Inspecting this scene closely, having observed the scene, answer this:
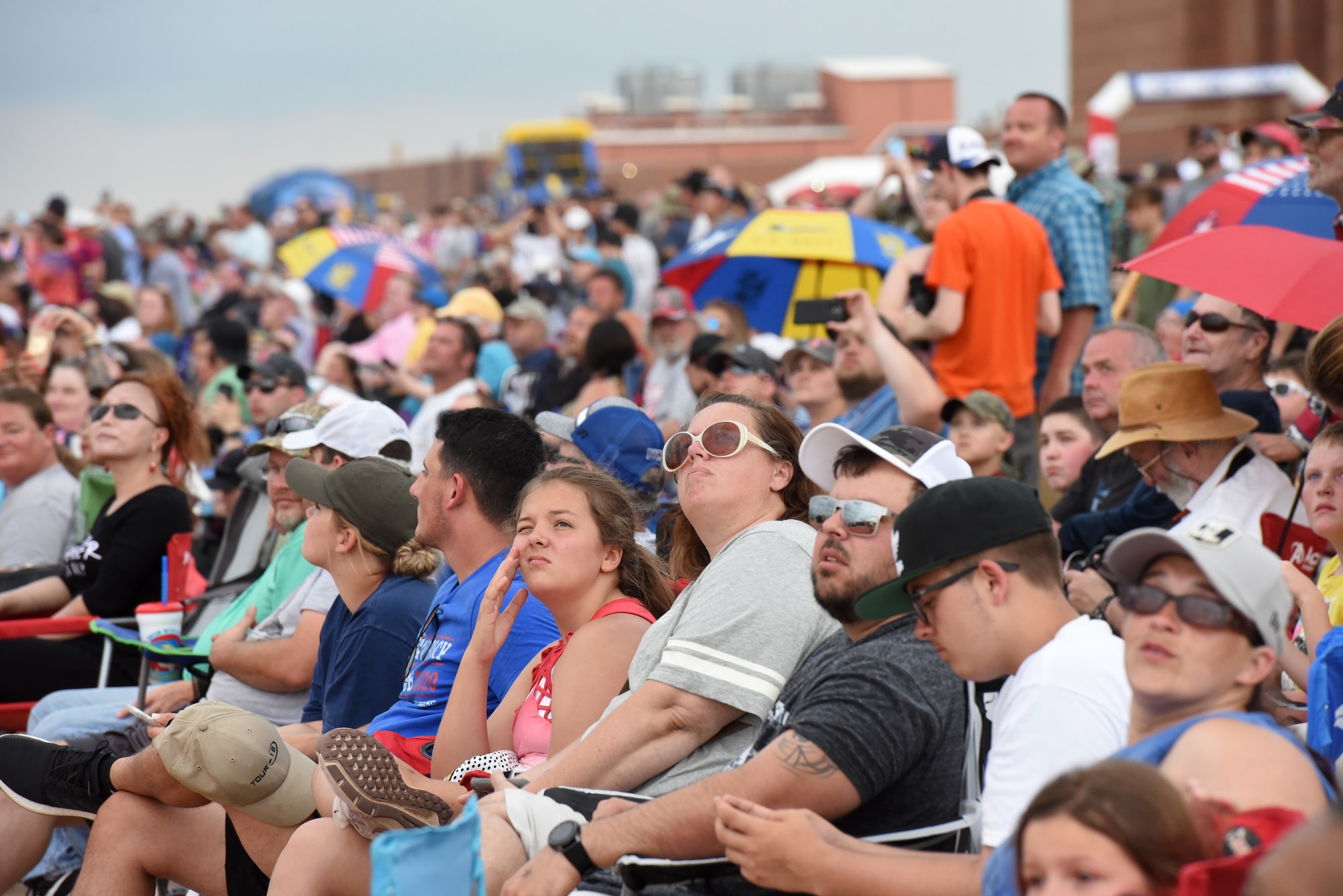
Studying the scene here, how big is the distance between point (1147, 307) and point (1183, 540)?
260 inches

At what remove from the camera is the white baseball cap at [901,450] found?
2947 millimetres

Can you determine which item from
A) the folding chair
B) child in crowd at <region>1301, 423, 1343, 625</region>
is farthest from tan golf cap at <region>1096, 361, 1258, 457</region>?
the folding chair

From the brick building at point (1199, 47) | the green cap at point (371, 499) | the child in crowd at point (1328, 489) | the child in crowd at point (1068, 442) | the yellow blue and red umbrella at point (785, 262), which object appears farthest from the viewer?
the brick building at point (1199, 47)

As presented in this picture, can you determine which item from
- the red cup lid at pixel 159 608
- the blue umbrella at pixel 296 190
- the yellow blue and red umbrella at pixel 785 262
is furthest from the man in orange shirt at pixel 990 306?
the blue umbrella at pixel 296 190

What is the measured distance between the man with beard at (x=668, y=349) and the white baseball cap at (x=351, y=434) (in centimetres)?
307

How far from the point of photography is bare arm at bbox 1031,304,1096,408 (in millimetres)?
6172

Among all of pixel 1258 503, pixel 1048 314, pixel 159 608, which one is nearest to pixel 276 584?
pixel 159 608

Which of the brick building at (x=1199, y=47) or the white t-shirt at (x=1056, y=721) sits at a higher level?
the brick building at (x=1199, y=47)

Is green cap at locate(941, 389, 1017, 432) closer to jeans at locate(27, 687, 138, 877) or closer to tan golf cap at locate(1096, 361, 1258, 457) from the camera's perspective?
tan golf cap at locate(1096, 361, 1258, 457)

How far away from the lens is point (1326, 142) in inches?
169

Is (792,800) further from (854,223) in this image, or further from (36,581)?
(854,223)

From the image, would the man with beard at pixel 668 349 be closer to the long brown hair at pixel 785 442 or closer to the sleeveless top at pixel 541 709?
the long brown hair at pixel 785 442

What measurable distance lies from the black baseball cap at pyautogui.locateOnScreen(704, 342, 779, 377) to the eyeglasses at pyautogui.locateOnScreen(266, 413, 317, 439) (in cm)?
217

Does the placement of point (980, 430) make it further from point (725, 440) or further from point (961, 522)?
point (961, 522)
